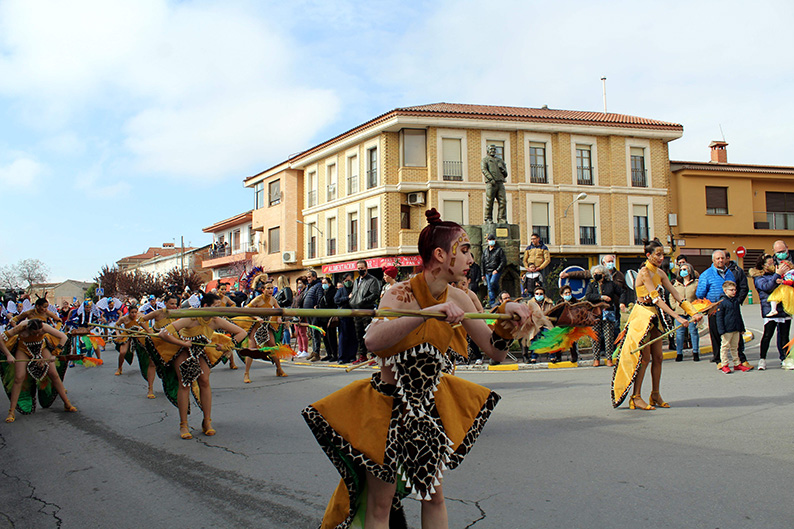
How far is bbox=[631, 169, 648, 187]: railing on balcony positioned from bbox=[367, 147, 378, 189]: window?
15.5 metres

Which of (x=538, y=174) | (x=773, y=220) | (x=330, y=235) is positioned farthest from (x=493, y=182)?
(x=773, y=220)

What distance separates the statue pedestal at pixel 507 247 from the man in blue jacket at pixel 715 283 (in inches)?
192

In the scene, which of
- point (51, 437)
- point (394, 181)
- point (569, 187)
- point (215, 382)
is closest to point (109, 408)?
point (51, 437)

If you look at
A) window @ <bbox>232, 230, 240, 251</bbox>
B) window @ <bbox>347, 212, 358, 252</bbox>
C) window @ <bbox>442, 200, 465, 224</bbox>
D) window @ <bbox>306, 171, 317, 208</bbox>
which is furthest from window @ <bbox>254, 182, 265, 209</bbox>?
window @ <bbox>442, 200, 465, 224</bbox>

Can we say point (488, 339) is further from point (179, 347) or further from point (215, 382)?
point (215, 382)

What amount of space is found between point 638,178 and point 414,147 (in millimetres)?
13949

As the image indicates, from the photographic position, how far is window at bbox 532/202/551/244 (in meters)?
36.0

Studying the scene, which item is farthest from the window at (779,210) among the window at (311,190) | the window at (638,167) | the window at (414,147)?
the window at (311,190)

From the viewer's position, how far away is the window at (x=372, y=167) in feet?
120

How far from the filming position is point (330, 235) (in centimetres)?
4078

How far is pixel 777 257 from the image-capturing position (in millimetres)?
11008

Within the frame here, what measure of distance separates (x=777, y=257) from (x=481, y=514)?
941cm

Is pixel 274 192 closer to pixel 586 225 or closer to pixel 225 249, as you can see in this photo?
pixel 225 249

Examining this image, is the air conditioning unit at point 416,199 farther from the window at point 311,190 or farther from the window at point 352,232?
the window at point 311,190
